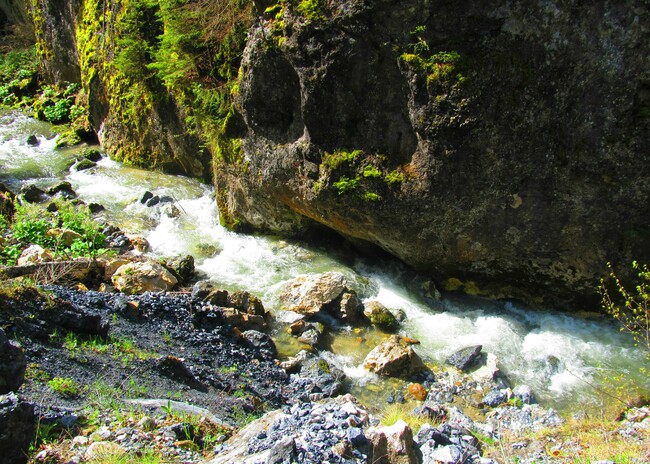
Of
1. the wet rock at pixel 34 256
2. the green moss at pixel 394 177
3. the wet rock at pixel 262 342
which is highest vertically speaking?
the green moss at pixel 394 177

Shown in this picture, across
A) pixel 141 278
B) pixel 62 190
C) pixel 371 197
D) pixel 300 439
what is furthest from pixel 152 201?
pixel 300 439

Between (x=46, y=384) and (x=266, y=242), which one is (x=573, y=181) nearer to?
(x=266, y=242)

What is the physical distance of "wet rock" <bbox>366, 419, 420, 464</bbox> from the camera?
158 inches

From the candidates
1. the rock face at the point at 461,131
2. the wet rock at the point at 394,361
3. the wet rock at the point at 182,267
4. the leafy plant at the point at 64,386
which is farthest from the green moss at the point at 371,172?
the leafy plant at the point at 64,386

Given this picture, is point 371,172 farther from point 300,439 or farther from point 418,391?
point 300,439

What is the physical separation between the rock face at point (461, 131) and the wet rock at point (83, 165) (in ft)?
21.9

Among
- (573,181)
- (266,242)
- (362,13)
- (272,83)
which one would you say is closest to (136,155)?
(266,242)

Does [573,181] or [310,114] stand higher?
[310,114]

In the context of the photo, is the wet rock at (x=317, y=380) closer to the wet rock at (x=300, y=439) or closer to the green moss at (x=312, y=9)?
the wet rock at (x=300, y=439)

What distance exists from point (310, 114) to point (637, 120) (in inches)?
190

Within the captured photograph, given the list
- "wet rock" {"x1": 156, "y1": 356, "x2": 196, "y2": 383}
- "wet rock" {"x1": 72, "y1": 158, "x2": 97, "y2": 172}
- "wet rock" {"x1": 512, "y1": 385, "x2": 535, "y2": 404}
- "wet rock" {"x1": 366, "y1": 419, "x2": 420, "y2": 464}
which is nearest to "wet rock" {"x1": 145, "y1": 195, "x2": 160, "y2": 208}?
"wet rock" {"x1": 72, "y1": 158, "x2": 97, "y2": 172}

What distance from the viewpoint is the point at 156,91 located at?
13.1 meters

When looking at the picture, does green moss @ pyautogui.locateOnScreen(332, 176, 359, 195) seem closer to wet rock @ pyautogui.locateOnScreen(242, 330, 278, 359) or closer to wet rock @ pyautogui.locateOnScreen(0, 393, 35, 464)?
wet rock @ pyautogui.locateOnScreen(242, 330, 278, 359)

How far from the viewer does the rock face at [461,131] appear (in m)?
6.76
